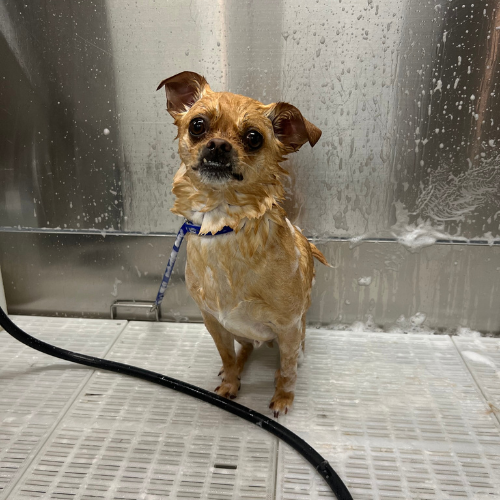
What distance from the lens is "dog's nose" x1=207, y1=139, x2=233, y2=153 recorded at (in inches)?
32.9

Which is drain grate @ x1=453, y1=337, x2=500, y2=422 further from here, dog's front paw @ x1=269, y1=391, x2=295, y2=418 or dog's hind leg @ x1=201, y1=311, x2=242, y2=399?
dog's hind leg @ x1=201, y1=311, x2=242, y2=399

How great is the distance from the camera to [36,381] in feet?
4.12

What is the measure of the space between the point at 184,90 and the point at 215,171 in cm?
28

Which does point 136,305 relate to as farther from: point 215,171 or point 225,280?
point 215,171

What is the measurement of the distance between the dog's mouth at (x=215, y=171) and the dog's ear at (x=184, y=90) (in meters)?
0.21

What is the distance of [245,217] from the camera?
3.11ft

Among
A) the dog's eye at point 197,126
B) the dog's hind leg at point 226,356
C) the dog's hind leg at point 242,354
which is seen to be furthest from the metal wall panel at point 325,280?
the dog's eye at point 197,126

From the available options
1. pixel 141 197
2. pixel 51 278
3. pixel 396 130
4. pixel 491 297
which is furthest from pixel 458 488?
pixel 51 278

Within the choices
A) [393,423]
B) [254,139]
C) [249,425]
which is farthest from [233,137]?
[393,423]

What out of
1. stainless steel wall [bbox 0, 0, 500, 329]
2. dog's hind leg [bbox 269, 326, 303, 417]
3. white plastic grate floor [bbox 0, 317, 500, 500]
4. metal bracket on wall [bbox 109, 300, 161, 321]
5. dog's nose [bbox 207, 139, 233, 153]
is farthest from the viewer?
metal bracket on wall [bbox 109, 300, 161, 321]

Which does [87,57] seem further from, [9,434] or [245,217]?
[9,434]

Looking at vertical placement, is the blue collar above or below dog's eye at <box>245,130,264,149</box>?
below

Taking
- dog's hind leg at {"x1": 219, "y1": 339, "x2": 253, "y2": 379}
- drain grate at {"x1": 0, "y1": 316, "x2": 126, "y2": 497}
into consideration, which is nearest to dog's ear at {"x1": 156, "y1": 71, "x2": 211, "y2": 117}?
dog's hind leg at {"x1": 219, "y1": 339, "x2": 253, "y2": 379}

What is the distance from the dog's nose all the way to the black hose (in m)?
0.67
